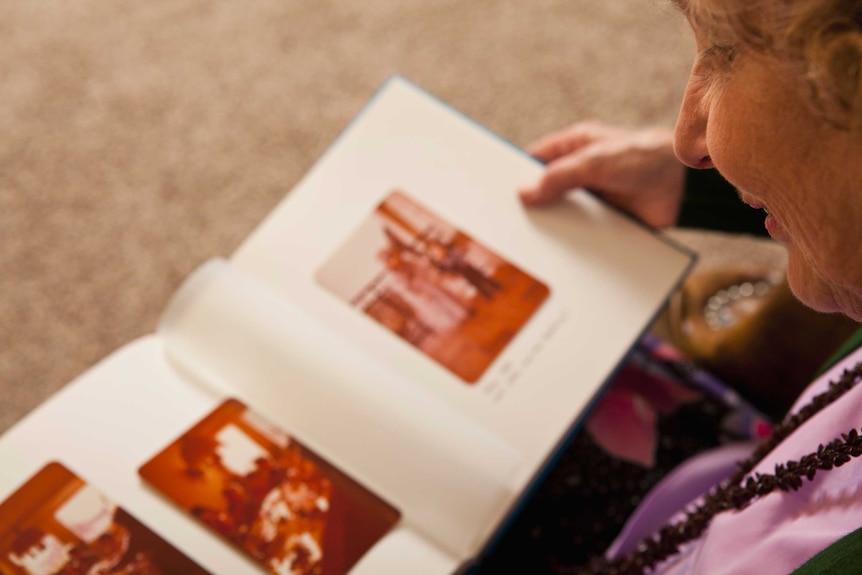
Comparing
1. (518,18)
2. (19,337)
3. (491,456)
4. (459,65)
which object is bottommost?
(19,337)

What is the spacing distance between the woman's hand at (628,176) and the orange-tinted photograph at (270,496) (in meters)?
0.28

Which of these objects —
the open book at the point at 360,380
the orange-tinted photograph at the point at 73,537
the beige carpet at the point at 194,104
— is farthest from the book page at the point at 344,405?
the beige carpet at the point at 194,104

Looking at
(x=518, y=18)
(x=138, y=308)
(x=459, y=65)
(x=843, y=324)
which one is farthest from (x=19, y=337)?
(x=843, y=324)

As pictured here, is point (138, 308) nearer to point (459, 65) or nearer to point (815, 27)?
point (459, 65)

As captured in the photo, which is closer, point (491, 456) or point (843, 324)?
point (491, 456)

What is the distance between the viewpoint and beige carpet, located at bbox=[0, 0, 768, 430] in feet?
3.56

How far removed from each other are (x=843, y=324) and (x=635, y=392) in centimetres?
21

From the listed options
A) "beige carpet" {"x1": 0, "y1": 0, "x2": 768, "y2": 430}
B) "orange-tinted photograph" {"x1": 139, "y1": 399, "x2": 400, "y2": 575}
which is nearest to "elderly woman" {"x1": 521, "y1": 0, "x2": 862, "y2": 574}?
"orange-tinted photograph" {"x1": 139, "y1": 399, "x2": 400, "y2": 575}

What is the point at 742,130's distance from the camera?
294 millimetres

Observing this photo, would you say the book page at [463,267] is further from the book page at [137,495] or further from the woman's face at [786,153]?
the woman's face at [786,153]

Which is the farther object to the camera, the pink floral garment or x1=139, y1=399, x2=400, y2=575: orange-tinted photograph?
x1=139, y1=399, x2=400, y2=575: orange-tinted photograph

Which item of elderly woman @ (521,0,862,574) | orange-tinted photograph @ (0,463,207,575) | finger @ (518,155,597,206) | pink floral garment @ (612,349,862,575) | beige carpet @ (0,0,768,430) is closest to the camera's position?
elderly woman @ (521,0,862,574)

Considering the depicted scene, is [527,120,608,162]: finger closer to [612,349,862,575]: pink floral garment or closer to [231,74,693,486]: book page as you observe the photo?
[231,74,693,486]: book page

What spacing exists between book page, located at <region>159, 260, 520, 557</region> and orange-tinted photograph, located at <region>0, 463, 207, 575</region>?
12cm
